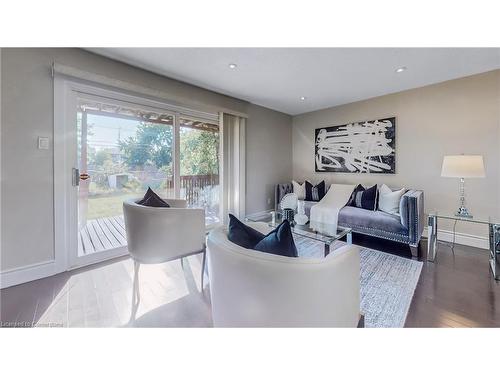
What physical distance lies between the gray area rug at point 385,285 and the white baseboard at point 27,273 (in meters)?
2.65

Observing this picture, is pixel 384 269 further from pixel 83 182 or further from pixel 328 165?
pixel 83 182

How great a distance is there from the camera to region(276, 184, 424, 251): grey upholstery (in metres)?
2.54

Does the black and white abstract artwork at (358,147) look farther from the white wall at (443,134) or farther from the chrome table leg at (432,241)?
the chrome table leg at (432,241)

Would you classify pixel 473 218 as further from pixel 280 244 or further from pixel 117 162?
pixel 117 162

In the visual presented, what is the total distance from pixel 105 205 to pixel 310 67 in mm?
2934

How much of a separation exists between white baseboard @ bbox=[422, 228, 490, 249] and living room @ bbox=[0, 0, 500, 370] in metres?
0.01

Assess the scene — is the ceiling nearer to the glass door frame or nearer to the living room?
the living room

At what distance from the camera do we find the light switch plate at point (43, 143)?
6.55 feet

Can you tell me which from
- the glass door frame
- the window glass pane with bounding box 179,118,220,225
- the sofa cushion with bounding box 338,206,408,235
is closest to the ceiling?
the glass door frame

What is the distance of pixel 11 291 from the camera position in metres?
1.80

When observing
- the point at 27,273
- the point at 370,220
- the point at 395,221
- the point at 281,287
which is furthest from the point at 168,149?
the point at 395,221

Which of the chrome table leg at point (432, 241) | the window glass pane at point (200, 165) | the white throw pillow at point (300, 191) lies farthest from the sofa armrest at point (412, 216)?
the window glass pane at point (200, 165)
